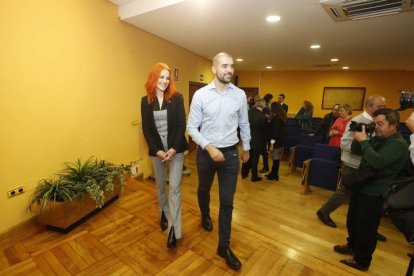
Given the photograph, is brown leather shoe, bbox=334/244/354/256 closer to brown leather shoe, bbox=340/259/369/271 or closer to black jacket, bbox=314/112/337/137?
brown leather shoe, bbox=340/259/369/271

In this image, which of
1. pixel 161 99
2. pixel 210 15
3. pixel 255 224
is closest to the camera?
pixel 161 99

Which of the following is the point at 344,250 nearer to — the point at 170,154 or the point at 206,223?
the point at 206,223

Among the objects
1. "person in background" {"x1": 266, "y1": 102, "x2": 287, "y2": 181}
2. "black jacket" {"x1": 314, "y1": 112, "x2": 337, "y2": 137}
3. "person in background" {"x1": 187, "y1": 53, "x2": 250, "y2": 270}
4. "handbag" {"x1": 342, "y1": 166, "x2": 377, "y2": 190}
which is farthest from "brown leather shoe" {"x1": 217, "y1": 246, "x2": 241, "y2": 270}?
"black jacket" {"x1": 314, "y1": 112, "x2": 337, "y2": 137}

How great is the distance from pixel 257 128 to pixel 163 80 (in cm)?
228

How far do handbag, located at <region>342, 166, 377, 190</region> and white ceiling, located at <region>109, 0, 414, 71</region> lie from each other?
1.94 m

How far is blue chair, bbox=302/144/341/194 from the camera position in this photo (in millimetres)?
3149

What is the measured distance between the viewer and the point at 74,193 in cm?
214

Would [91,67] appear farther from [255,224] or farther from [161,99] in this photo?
[255,224]

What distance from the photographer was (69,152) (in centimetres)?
256

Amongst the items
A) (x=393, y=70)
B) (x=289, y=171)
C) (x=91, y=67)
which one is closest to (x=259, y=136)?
(x=289, y=171)

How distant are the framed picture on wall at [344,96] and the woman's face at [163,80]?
25.5 ft

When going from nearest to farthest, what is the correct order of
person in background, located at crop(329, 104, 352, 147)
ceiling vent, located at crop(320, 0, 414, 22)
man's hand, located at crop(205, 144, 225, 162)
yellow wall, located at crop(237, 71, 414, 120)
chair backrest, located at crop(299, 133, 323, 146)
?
man's hand, located at crop(205, 144, 225, 162) < ceiling vent, located at crop(320, 0, 414, 22) < person in background, located at crop(329, 104, 352, 147) < chair backrest, located at crop(299, 133, 323, 146) < yellow wall, located at crop(237, 71, 414, 120)

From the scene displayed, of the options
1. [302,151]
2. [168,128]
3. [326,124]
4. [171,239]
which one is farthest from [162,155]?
[326,124]

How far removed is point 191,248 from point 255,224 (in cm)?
95
